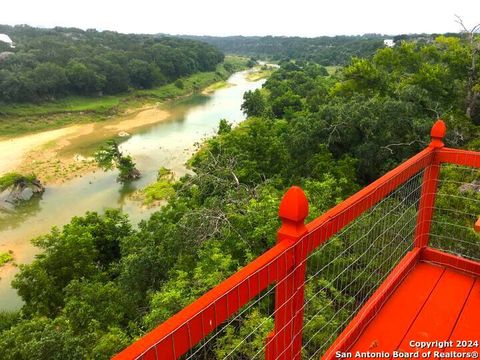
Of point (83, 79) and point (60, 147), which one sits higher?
point (83, 79)

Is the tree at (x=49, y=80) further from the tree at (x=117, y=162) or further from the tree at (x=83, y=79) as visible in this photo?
the tree at (x=117, y=162)

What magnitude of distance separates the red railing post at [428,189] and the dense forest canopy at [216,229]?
2.20 m

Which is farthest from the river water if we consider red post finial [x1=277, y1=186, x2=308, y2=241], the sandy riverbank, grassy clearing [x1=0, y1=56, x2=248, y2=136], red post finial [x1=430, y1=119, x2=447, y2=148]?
→ red post finial [x1=277, y1=186, x2=308, y2=241]

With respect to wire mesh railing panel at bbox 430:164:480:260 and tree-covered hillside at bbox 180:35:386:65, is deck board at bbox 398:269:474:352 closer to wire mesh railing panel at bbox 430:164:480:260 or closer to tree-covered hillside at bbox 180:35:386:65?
wire mesh railing panel at bbox 430:164:480:260

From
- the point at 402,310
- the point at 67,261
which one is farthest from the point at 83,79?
the point at 402,310

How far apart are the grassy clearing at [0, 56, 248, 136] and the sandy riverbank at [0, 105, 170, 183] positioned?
1531 mm

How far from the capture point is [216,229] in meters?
10.2

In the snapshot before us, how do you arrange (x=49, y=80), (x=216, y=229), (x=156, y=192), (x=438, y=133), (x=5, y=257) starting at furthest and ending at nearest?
(x=49, y=80) < (x=156, y=192) < (x=5, y=257) < (x=216, y=229) < (x=438, y=133)

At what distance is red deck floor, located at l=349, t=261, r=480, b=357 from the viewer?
2.85 metres

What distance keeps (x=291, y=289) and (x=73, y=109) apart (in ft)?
134

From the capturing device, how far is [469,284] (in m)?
3.56

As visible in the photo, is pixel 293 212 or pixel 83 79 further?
pixel 83 79

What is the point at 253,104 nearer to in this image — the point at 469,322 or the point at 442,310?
the point at 442,310

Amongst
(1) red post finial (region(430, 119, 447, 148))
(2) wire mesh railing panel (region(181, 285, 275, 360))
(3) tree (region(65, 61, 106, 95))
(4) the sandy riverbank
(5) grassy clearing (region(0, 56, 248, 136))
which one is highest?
(1) red post finial (region(430, 119, 447, 148))
